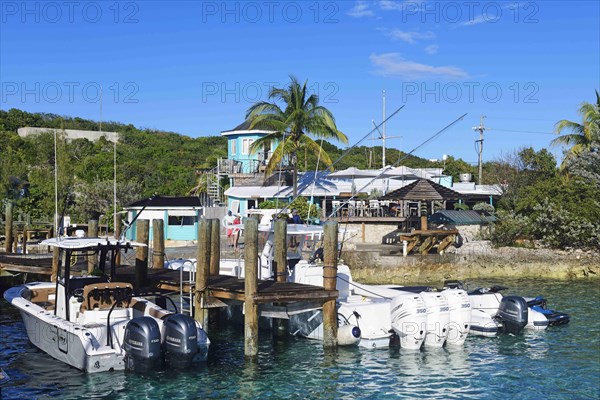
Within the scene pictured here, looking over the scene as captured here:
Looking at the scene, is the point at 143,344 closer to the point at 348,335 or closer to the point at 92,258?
the point at 348,335

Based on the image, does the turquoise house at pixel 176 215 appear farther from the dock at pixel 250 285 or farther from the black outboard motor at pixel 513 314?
the black outboard motor at pixel 513 314

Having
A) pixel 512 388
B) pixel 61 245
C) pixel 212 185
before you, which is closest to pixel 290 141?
pixel 212 185

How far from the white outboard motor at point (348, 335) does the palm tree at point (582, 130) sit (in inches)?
1051

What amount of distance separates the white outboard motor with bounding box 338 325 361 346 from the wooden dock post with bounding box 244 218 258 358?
238 centimetres

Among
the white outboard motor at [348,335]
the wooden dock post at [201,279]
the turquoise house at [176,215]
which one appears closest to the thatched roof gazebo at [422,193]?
the turquoise house at [176,215]

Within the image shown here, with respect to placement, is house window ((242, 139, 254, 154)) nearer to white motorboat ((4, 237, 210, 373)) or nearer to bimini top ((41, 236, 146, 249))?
white motorboat ((4, 237, 210, 373))

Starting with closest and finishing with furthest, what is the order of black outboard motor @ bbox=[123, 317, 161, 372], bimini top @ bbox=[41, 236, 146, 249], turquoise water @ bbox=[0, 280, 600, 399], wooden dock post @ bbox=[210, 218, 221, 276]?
1. turquoise water @ bbox=[0, 280, 600, 399]
2. black outboard motor @ bbox=[123, 317, 161, 372]
3. bimini top @ bbox=[41, 236, 146, 249]
4. wooden dock post @ bbox=[210, 218, 221, 276]

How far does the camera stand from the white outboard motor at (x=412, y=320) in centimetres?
1784

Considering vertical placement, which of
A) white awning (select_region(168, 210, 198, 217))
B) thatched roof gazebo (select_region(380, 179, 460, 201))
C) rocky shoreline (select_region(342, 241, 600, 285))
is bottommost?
rocky shoreline (select_region(342, 241, 600, 285))

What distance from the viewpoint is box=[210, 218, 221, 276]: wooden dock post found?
19.7m

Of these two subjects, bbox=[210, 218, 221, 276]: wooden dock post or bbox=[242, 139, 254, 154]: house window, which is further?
bbox=[242, 139, 254, 154]: house window

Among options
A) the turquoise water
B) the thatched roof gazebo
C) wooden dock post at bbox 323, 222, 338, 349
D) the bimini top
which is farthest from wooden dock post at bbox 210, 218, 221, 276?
the thatched roof gazebo

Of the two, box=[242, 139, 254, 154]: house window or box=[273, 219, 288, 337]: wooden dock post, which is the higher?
box=[242, 139, 254, 154]: house window

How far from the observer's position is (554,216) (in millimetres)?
34312
